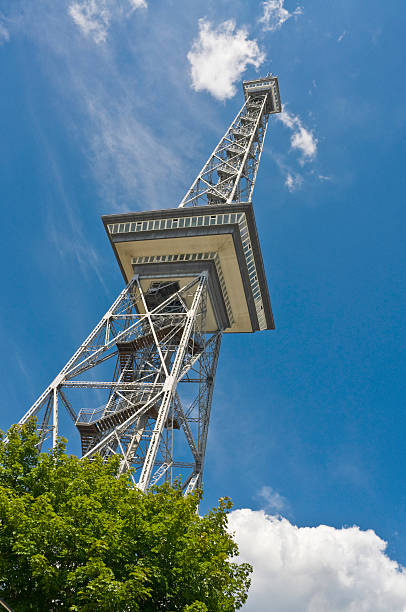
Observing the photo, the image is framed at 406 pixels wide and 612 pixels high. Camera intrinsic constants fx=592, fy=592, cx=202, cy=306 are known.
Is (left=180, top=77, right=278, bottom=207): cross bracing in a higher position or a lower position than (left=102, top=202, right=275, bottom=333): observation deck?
higher

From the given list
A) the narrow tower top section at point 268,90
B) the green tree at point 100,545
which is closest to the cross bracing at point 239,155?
the narrow tower top section at point 268,90

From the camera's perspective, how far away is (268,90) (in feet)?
226

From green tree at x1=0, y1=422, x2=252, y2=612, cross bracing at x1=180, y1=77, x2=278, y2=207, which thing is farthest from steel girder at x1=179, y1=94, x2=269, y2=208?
green tree at x1=0, y1=422, x2=252, y2=612

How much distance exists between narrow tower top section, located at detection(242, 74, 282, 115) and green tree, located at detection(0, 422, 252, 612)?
57697mm

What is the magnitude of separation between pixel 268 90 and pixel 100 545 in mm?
62572

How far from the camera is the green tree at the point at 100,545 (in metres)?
15.7

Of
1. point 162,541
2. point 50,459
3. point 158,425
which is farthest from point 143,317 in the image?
point 162,541

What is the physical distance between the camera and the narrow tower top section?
6906cm

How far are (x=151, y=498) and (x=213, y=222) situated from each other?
2552 centimetres

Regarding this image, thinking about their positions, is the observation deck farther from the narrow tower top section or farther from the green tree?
the narrow tower top section

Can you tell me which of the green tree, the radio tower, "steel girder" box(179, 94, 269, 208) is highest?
"steel girder" box(179, 94, 269, 208)

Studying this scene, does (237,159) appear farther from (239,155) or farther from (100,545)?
(100,545)

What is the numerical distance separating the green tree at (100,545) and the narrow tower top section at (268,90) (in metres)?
57.7

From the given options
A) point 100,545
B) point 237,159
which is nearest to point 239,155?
point 237,159
